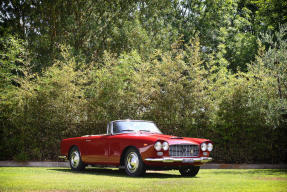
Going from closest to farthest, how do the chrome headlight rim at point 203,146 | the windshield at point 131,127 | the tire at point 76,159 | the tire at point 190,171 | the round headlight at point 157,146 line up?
the round headlight at point 157,146 → the chrome headlight rim at point 203,146 → the tire at point 190,171 → the windshield at point 131,127 → the tire at point 76,159

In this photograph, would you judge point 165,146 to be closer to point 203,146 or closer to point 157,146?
point 157,146

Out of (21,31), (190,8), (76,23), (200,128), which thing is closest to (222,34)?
(190,8)

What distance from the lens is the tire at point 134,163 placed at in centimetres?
1094

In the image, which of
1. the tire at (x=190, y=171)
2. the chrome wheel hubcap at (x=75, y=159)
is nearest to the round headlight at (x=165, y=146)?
the tire at (x=190, y=171)

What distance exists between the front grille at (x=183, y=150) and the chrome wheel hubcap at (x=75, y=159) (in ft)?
12.0

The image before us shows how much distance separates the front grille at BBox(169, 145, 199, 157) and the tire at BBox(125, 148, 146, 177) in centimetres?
83

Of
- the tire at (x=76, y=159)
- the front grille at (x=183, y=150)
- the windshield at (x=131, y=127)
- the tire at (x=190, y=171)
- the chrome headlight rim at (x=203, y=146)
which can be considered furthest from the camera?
the tire at (x=76, y=159)

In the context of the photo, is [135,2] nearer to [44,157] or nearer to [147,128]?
[44,157]

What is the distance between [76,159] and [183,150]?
3904 millimetres

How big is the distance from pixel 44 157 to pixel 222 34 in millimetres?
21170

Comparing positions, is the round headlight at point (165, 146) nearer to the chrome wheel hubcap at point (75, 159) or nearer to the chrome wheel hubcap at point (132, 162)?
the chrome wheel hubcap at point (132, 162)

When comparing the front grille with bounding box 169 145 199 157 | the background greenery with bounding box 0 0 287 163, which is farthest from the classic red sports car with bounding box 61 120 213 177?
the background greenery with bounding box 0 0 287 163

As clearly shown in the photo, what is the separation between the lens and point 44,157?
56.4ft

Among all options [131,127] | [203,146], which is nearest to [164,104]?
[131,127]
